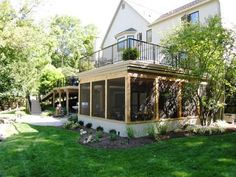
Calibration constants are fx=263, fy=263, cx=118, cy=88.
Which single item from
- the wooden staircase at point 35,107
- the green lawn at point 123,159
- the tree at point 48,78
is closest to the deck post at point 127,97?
the green lawn at point 123,159

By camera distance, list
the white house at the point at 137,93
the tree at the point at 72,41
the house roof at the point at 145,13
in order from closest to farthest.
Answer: the white house at the point at 137,93 → the house roof at the point at 145,13 → the tree at the point at 72,41

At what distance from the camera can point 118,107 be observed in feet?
39.4

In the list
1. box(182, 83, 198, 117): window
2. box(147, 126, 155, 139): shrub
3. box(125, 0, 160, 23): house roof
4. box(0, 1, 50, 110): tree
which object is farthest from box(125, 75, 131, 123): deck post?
box(0, 1, 50, 110): tree

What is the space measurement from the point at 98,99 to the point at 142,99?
9.97ft

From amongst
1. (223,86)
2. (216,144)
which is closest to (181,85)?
(223,86)

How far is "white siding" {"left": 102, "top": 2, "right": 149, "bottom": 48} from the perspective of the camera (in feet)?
68.8

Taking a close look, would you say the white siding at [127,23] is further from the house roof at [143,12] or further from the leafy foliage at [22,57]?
the leafy foliage at [22,57]

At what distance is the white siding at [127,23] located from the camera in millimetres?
20984

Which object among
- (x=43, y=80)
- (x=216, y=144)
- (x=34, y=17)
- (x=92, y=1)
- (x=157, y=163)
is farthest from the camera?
(x=92, y=1)

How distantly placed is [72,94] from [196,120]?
1572 cm

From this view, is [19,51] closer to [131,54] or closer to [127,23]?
[127,23]

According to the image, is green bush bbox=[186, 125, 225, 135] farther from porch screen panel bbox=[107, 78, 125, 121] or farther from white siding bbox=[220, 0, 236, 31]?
white siding bbox=[220, 0, 236, 31]

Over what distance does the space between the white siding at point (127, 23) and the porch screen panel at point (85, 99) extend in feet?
24.3

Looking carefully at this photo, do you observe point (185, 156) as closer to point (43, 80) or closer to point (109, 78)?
point (109, 78)
